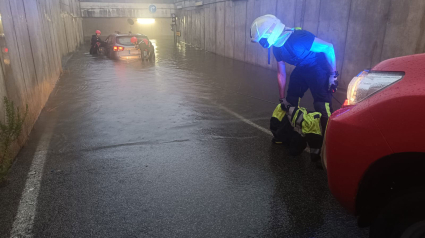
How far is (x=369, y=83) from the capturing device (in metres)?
1.93

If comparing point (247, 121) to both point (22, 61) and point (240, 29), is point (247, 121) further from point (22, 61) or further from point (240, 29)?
point (240, 29)

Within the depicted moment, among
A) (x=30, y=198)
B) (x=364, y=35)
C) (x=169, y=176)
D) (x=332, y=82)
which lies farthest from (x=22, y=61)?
(x=364, y=35)

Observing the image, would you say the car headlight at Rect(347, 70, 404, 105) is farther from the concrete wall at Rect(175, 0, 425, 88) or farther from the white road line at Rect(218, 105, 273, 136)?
the concrete wall at Rect(175, 0, 425, 88)

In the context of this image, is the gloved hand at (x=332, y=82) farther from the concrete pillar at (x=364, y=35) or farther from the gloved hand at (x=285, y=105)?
the concrete pillar at (x=364, y=35)

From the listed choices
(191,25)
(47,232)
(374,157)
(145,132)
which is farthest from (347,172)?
(191,25)

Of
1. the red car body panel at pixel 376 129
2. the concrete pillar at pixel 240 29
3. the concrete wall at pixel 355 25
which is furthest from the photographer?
the concrete pillar at pixel 240 29

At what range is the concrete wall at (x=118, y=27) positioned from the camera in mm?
40562

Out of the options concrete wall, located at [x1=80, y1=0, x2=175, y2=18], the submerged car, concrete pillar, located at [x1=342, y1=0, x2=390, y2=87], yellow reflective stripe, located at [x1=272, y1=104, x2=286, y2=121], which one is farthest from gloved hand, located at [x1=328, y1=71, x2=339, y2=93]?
concrete wall, located at [x1=80, y1=0, x2=175, y2=18]

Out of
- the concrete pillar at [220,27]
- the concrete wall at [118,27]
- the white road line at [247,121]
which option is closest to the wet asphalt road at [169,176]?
the white road line at [247,121]

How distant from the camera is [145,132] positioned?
4883mm

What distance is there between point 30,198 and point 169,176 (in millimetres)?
1428

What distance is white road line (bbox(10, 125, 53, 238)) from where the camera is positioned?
8.25ft

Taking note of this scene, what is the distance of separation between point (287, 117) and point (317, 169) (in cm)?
84

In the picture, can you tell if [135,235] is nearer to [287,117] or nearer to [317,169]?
[317,169]
